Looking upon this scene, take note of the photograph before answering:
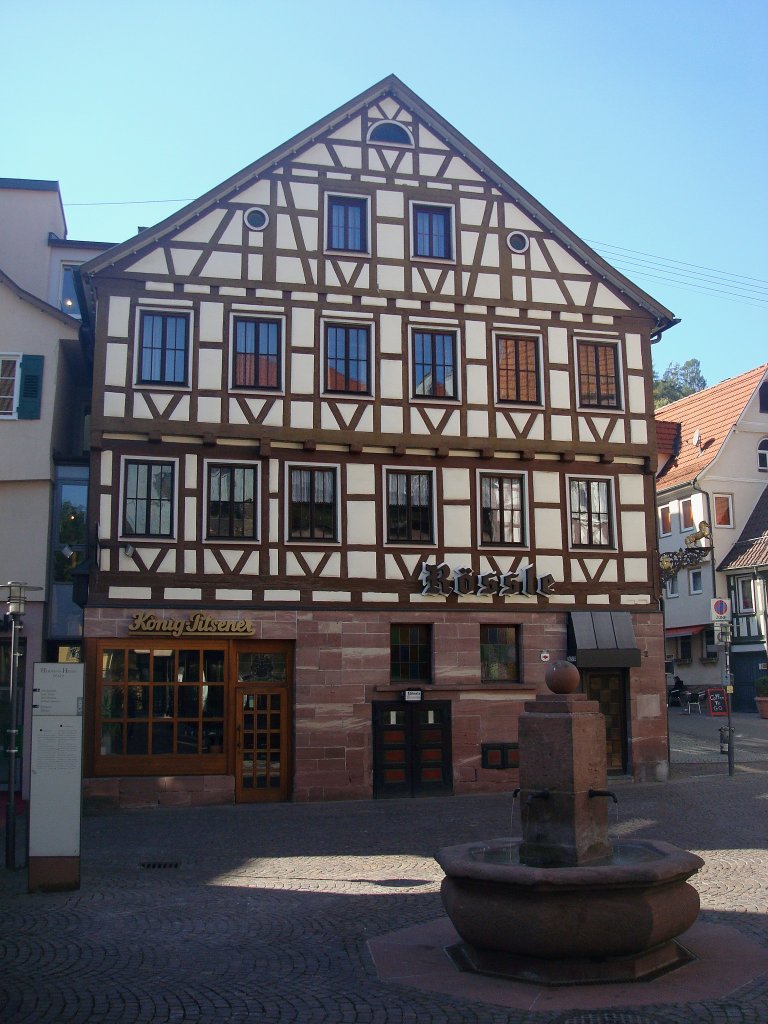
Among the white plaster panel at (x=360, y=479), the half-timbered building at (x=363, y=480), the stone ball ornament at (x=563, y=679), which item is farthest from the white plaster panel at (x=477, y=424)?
the stone ball ornament at (x=563, y=679)

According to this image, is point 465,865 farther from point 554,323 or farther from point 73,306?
point 73,306

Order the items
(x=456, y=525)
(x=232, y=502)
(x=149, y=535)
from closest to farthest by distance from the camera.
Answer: (x=149, y=535) → (x=232, y=502) → (x=456, y=525)

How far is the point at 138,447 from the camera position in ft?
71.2

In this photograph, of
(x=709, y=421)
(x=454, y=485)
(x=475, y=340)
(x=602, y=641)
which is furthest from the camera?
(x=709, y=421)

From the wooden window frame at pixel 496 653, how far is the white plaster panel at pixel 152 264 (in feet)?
32.5

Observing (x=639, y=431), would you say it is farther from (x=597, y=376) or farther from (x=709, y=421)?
(x=709, y=421)

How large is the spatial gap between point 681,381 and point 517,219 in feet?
204

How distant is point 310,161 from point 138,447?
735 centimetres

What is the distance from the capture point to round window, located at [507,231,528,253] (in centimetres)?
2453

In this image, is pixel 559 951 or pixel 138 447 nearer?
pixel 559 951

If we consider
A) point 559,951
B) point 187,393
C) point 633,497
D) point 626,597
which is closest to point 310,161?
point 187,393

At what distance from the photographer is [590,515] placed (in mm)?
24078

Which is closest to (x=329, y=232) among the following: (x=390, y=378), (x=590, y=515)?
(x=390, y=378)

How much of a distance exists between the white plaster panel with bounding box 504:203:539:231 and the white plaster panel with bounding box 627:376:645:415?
408 cm
